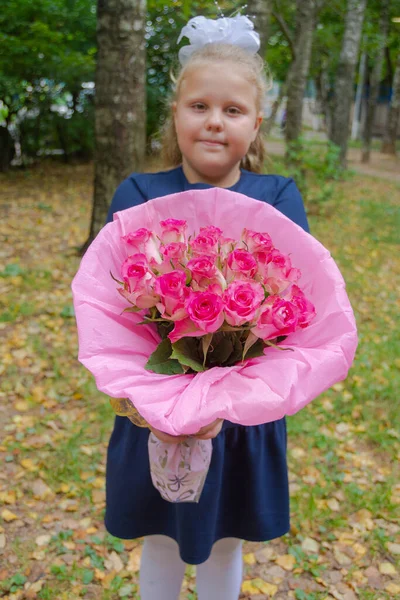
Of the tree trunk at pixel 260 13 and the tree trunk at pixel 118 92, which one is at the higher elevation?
the tree trunk at pixel 260 13

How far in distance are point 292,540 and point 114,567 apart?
0.91m

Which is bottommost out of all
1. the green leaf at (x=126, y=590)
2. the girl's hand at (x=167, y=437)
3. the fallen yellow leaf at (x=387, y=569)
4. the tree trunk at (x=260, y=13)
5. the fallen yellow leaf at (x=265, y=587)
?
the fallen yellow leaf at (x=387, y=569)

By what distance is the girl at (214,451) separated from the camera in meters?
1.70

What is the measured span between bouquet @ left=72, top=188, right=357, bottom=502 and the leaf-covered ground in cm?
147

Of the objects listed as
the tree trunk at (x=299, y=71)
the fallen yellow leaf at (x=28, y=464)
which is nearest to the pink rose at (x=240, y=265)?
the fallen yellow leaf at (x=28, y=464)

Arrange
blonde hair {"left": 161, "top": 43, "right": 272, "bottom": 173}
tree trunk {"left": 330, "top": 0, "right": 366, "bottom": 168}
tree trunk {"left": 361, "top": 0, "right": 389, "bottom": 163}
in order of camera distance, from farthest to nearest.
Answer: tree trunk {"left": 361, "top": 0, "right": 389, "bottom": 163} → tree trunk {"left": 330, "top": 0, "right": 366, "bottom": 168} → blonde hair {"left": 161, "top": 43, "right": 272, "bottom": 173}

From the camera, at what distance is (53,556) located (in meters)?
2.63

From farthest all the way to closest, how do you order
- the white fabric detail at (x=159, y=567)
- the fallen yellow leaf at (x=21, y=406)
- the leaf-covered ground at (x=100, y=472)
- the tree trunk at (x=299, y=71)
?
the tree trunk at (x=299, y=71) < the fallen yellow leaf at (x=21, y=406) < the leaf-covered ground at (x=100, y=472) < the white fabric detail at (x=159, y=567)

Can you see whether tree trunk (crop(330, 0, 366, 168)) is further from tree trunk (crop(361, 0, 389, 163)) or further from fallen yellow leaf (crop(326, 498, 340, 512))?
fallen yellow leaf (crop(326, 498, 340, 512))

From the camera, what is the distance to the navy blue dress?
1687 mm

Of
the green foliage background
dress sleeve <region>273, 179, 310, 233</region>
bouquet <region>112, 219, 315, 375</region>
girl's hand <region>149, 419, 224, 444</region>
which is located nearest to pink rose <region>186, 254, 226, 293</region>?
bouquet <region>112, 219, 315, 375</region>

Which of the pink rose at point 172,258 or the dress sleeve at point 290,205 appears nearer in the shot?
the pink rose at point 172,258

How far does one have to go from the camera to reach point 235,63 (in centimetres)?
175

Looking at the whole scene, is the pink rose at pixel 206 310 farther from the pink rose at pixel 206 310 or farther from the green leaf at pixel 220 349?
the green leaf at pixel 220 349
